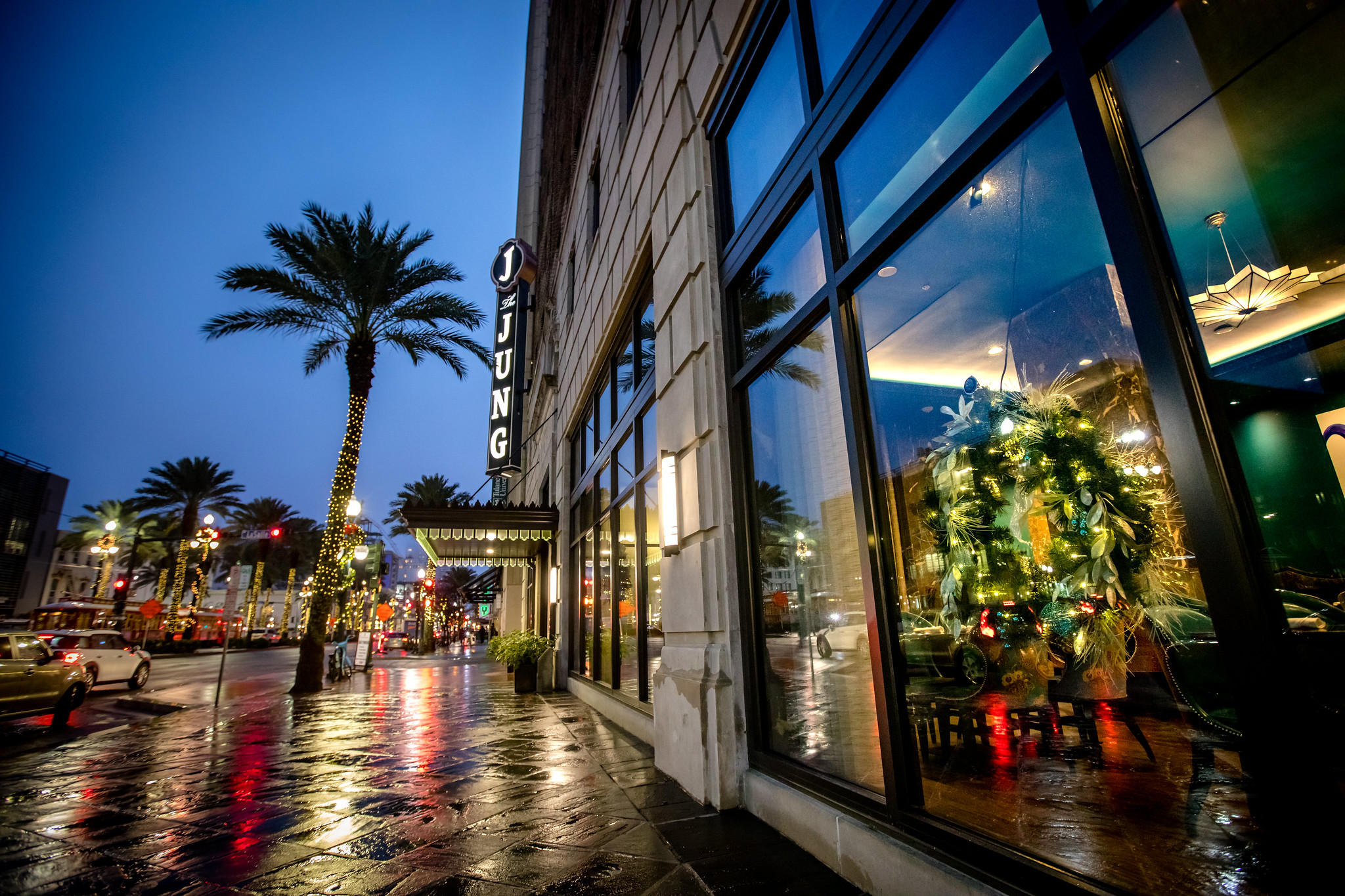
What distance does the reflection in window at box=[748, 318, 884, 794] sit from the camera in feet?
11.3

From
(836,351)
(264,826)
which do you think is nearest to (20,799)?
(264,826)

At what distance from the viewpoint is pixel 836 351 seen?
138 inches

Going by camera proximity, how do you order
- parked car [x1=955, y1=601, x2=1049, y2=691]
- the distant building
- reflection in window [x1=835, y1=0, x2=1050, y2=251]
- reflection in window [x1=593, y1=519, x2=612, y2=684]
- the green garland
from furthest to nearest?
the distant building, reflection in window [x1=593, y1=519, x2=612, y2=684], parked car [x1=955, y1=601, x2=1049, y2=691], reflection in window [x1=835, y1=0, x2=1050, y2=251], the green garland

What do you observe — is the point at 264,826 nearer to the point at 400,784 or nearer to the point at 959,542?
the point at 400,784

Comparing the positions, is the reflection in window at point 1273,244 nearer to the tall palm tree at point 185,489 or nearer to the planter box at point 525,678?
the planter box at point 525,678

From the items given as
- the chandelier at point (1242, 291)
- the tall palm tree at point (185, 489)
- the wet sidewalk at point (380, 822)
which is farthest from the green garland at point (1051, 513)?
the tall palm tree at point (185, 489)

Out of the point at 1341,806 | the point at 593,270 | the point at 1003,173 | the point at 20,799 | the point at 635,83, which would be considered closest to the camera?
the point at 1341,806

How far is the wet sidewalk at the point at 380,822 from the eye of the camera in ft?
9.70

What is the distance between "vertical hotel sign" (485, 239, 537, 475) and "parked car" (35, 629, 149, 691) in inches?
386

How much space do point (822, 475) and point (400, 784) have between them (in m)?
4.24

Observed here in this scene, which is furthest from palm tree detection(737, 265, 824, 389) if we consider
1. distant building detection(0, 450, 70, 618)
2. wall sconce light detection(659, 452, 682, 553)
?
distant building detection(0, 450, 70, 618)

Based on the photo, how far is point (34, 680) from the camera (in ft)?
29.8

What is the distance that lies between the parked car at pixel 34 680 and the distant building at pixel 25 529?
189 ft

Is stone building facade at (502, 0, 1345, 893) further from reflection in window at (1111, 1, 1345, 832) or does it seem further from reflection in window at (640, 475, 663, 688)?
reflection in window at (640, 475, 663, 688)
